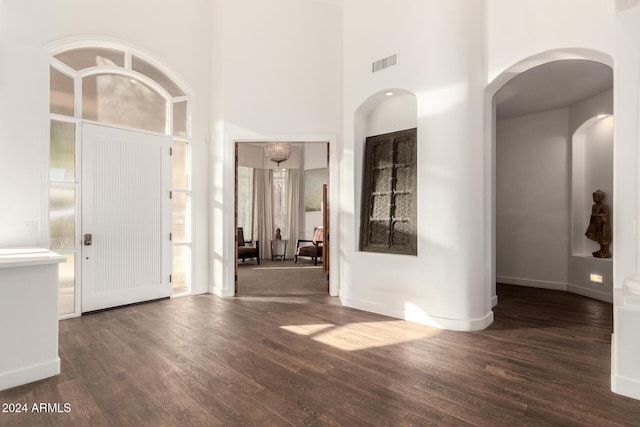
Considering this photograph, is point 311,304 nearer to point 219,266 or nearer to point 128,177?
point 219,266

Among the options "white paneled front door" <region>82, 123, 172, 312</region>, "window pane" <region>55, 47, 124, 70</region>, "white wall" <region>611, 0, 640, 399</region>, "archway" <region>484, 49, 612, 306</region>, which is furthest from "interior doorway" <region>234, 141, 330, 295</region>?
"white wall" <region>611, 0, 640, 399</region>

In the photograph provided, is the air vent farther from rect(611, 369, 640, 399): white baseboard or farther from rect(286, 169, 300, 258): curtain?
rect(286, 169, 300, 258): curtain

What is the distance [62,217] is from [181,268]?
1.89m

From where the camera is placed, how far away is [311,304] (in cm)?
519

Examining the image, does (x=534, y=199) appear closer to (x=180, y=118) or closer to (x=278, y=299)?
(x=278, y=299)

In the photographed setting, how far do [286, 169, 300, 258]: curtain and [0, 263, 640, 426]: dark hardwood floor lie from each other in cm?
623

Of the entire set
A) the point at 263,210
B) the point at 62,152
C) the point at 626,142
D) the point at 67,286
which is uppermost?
the point at 62,152

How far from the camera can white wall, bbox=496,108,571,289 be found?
6.39m

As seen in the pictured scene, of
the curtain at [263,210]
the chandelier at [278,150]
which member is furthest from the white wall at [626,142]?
the curtain at [263,210]

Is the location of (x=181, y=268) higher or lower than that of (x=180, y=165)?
lower

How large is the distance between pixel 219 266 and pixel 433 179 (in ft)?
12.3

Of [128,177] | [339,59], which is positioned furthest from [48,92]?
[339,59]

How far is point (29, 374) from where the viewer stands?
2746mm

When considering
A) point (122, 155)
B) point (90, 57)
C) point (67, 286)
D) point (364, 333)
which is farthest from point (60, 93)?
point (364, 333)
